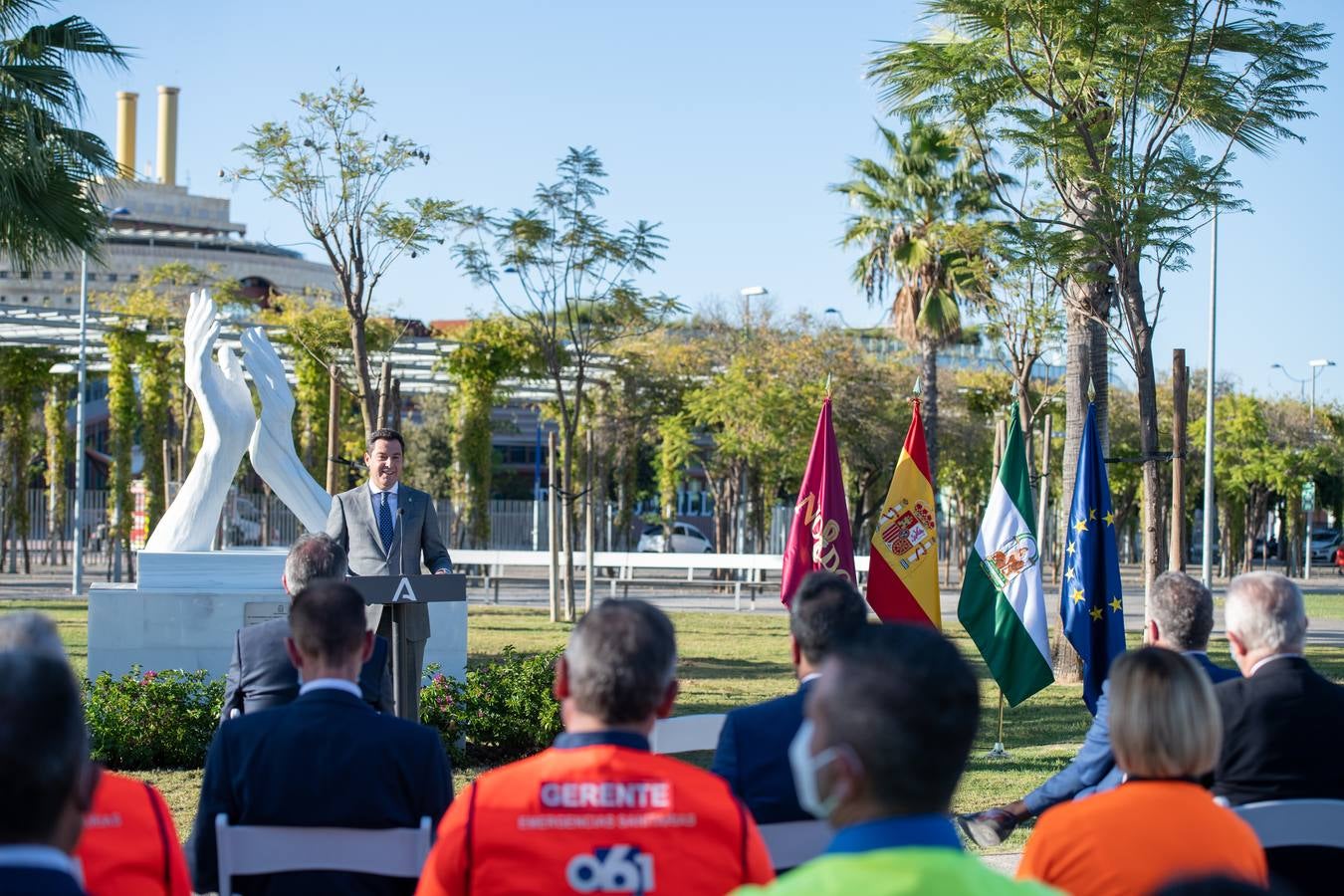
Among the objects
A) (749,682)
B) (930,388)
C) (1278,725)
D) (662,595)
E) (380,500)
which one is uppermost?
(930,388)

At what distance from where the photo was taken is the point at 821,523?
9.68 meters

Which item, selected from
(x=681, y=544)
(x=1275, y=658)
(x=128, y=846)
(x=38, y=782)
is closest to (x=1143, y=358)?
(x=1275, y=658)

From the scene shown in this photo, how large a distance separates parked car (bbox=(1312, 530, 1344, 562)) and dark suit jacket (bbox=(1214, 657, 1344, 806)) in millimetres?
56176

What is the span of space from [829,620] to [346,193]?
14.2 meters

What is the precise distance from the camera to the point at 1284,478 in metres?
41.8

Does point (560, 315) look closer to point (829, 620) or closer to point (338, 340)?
point (338, 340)

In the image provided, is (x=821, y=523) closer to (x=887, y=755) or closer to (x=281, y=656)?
(x=281, y=656)

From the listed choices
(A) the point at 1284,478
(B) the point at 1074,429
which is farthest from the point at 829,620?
(A) the point at 1284,478

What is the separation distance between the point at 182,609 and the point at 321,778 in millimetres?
9129

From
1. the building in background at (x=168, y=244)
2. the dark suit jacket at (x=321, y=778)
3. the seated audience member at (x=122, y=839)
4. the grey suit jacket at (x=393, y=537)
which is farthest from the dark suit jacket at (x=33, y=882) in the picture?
the building in background at (x=168, y=244)

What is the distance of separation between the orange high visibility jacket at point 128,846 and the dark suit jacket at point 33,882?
86 cm

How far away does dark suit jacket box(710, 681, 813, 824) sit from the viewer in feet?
12.6

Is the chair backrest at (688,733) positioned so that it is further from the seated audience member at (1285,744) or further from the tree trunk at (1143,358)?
the tree trunk at (1143,358)

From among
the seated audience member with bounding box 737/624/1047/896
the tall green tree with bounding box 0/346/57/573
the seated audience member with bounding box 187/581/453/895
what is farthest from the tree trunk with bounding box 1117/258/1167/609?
the tall green tree with bounding box 0/346/57/573
